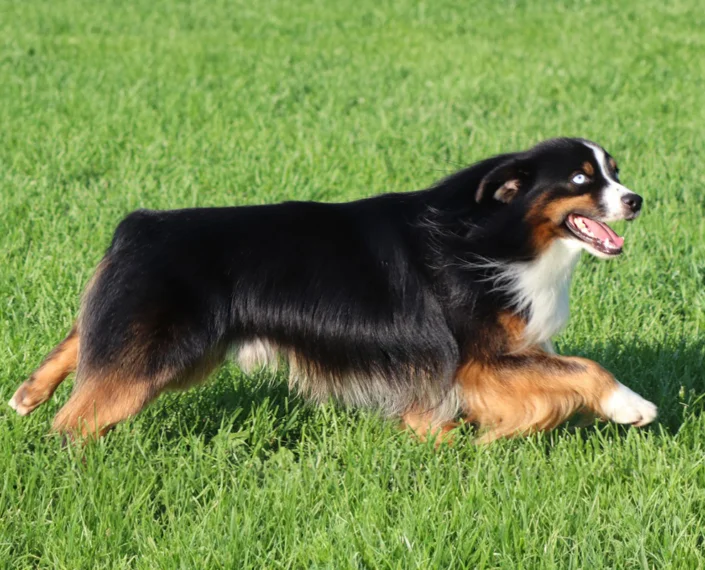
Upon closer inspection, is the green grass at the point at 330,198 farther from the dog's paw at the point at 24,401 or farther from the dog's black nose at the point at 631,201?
the dog's black nose at the point at 631,201

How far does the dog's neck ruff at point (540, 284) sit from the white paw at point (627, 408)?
359mm

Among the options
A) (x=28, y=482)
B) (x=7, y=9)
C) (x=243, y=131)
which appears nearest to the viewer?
(x=28, y=482)

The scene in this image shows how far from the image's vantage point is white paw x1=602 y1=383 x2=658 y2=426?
3656 mm

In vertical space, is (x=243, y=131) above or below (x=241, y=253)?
below

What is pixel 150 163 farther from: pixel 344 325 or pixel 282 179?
pixel 344 325

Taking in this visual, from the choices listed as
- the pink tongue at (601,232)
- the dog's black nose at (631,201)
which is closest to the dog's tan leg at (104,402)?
the pink tongue at (601,232)

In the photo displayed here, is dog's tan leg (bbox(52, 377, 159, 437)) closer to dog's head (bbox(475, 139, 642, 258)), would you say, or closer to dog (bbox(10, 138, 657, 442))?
dog (bbox(10, 138, 657, 442))

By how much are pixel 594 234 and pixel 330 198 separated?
11.8 feet

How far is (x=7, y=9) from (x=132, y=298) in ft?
45.3

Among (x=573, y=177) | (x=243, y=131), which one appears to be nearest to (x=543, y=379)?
(x=573, y=177)

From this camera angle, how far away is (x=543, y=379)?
377 centimetres

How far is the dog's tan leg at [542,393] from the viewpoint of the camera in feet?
12.1

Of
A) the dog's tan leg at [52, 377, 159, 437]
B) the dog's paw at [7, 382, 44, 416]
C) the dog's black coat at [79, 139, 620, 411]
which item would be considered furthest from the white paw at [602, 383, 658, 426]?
the dog's paw at [7, 382, 44, 416]

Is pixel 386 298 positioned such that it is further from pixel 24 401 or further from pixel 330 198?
A: pixel 330 198
